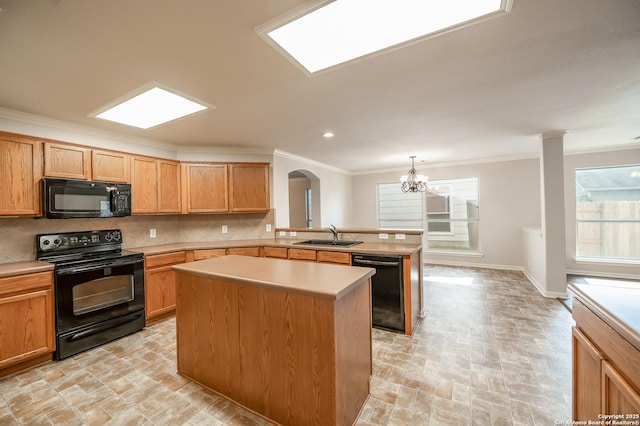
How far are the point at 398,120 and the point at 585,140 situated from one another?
366 centimetres

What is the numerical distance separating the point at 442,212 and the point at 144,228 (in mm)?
6209

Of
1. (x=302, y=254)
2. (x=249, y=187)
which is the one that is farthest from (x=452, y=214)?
(x=249, y=187)

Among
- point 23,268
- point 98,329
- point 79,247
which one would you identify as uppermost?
point 79,247

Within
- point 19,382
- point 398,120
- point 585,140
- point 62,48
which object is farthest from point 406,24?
point 585,140

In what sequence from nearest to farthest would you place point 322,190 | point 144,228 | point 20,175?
1. point 20,175
2. point 144,228
3. point 322,190

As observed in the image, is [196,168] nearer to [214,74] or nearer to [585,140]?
[214,74]

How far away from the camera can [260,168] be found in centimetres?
434

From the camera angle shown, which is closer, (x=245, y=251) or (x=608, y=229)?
(x=245, y=251)

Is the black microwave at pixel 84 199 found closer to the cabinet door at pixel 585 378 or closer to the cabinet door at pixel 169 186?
the cabinet door at pixel 169 186

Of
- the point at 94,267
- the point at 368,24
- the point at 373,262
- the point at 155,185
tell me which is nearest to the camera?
the point at 368,24

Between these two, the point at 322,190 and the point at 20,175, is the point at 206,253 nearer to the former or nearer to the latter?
the point at 20,175

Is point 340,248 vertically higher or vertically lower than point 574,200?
lower

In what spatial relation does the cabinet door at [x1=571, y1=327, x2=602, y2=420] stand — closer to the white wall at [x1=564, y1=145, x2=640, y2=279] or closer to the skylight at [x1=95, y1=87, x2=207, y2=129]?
the skylight at [x1=95, y1=87, x2=207, y2=129]

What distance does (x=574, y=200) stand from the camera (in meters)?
5.11
